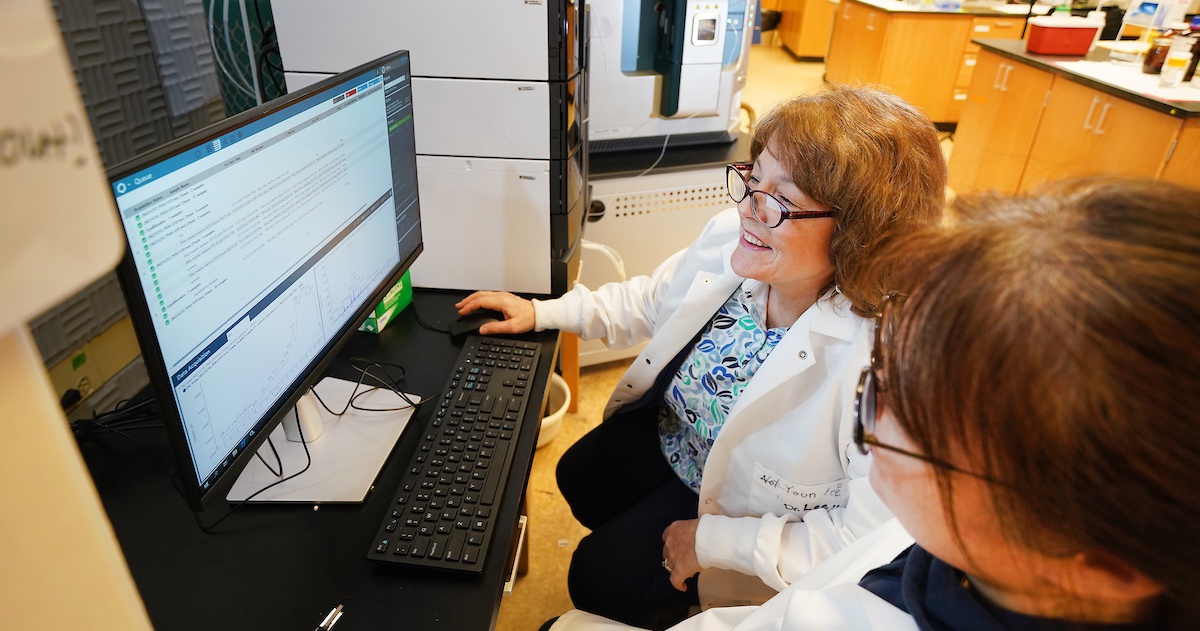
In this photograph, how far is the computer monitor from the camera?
2.04ft

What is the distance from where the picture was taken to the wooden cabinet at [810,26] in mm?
7164

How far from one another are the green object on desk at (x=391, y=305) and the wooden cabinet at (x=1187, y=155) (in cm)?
295

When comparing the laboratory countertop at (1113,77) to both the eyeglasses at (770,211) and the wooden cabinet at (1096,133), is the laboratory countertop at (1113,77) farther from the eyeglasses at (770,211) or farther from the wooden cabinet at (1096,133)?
the eyeglasses at (770,211)

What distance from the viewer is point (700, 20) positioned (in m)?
1.88

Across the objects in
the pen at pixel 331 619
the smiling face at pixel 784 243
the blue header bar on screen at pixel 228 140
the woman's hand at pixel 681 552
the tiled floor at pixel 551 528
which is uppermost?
the blue header bar on screen at pixel 228 140

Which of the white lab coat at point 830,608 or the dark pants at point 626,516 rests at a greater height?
the white lab coat at point 830,608

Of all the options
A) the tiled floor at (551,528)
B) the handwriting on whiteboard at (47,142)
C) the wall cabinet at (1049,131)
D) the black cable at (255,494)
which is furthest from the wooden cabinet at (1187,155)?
the handwriting on whiteboard at (47,142)

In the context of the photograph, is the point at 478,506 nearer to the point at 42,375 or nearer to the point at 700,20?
the point at 42,375

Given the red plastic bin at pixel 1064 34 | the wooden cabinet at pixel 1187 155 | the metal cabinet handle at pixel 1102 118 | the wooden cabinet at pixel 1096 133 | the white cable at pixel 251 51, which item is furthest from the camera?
the red plastic bin at pixel 1064 34

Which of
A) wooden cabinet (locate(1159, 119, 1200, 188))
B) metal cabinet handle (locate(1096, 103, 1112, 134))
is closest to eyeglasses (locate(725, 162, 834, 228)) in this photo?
wooden cabinet (locate(1159, 119, 1200, 188))

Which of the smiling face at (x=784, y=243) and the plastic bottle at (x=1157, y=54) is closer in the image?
the smiling face at (x=784, y=243)

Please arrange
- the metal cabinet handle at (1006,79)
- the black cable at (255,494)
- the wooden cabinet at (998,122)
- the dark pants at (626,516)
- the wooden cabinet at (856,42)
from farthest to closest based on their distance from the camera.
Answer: the wooden cabinet at (856,42), the metal cabinet handle at (1006,79), the wooden cabinet at (998,122), the dark pants at (626,516), the black cable at (255,494)

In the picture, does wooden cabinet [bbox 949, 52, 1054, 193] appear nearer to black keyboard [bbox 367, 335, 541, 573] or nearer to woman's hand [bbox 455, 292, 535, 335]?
woman's hand [bbox 455, 292, 535, 335]

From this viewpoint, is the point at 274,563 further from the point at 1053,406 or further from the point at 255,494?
the point at 1053,406
